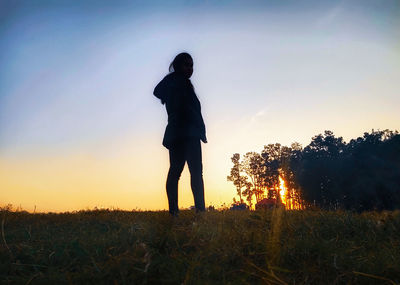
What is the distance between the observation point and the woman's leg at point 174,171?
611 centimetres

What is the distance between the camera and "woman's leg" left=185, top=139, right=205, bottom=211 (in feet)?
19.9

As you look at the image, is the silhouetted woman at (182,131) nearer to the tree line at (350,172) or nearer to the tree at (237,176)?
the tree line at (350,172)

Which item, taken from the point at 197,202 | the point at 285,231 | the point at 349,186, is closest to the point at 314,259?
the point at 285,231

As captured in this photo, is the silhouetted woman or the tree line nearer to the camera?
the silhouetted woman

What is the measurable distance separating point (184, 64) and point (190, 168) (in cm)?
197

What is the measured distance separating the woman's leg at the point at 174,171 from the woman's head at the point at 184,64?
1.41 meters

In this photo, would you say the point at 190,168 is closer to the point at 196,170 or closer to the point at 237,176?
the point at 196,170

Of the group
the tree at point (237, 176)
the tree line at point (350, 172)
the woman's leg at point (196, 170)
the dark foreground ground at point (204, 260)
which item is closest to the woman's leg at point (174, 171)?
the woman's leg at point (196, 170)

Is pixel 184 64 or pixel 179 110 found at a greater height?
pixel 184 64

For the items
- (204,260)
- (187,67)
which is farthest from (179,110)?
(204,260)

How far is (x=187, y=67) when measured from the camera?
6363mm

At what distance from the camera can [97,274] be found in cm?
238

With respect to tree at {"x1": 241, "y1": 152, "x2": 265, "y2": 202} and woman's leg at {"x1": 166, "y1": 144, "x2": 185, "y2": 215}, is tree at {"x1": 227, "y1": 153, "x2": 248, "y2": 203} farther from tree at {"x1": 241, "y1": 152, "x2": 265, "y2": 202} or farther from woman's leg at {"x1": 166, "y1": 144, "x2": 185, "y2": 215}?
woman's leg at {"x1": 166, "y1": 144, "x2": 185, "y2": 215}

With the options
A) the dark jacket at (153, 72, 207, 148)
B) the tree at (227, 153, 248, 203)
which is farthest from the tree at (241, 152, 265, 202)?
the dark jacket at (153, 72, 207, 148)
